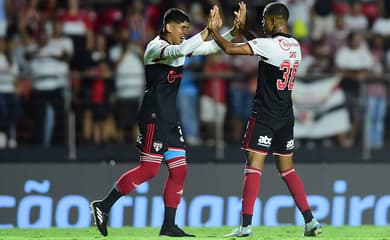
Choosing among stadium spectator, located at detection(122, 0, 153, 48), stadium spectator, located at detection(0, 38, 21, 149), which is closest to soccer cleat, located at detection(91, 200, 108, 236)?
stadium spectator, located at detection(0, 38, 21, 149)

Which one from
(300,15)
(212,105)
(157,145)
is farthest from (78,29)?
(157,145)

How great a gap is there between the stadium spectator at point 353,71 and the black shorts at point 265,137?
5.33 metres

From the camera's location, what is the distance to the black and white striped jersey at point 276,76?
39.2 feet

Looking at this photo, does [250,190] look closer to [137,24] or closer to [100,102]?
[100,102]

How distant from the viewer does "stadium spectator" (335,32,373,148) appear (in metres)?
17.5

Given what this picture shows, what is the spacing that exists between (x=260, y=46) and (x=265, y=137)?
92cm

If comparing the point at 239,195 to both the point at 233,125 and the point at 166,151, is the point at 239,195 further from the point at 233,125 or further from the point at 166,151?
the point at 166,151

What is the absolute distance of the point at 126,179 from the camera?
40.1 feet

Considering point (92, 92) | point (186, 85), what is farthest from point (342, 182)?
point (92, 92)

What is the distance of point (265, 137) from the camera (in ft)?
39.7

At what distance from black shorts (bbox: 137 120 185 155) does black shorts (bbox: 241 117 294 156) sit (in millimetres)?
730

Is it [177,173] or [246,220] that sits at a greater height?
[177,173]

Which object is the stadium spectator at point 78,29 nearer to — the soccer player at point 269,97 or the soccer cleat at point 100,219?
the soccer cleat at point 100,219

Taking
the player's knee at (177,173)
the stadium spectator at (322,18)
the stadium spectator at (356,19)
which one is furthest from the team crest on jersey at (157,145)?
the stadium spectator at (356,19)
